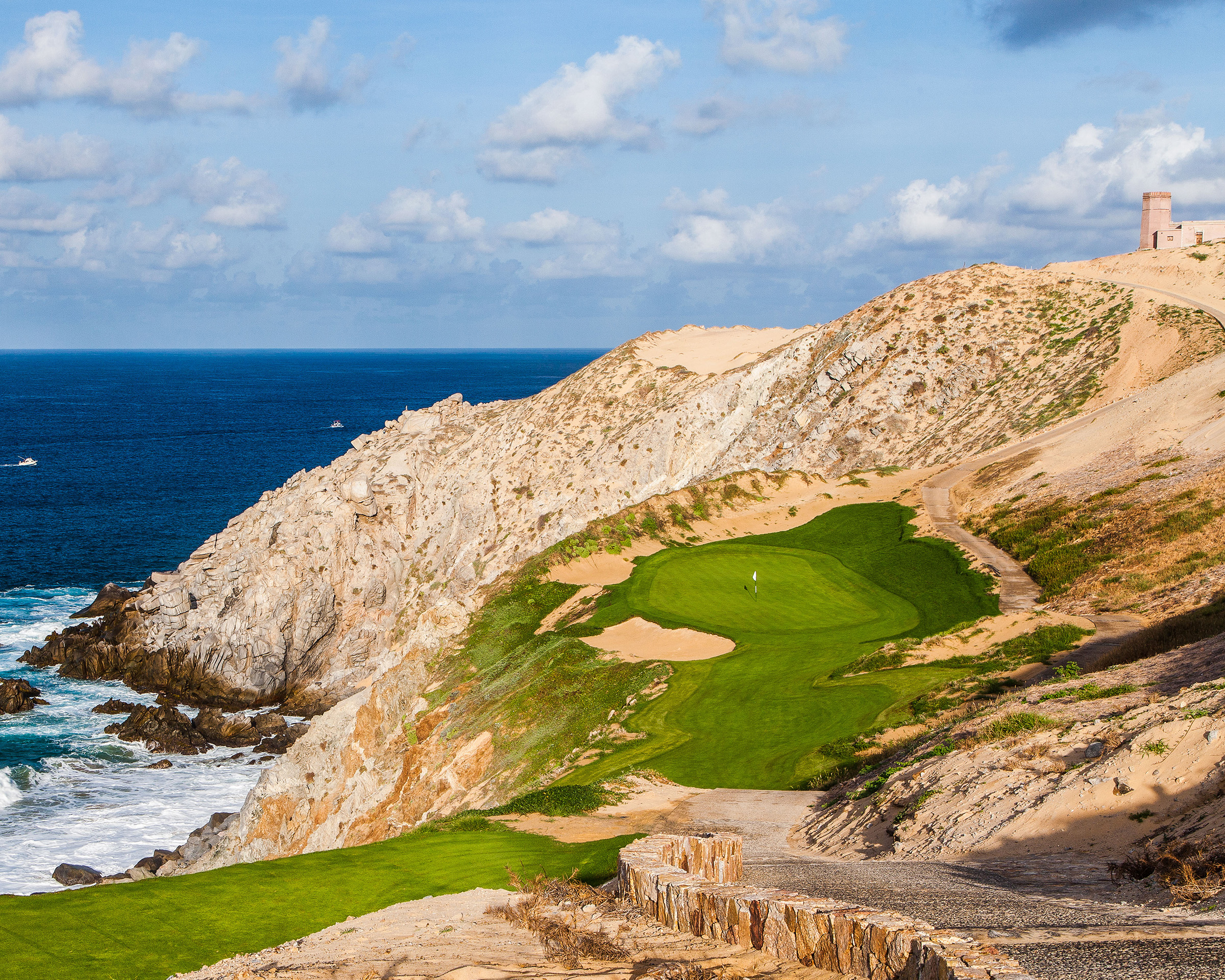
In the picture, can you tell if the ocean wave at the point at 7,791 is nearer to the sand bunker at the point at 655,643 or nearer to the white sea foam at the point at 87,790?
the white sea foam at the point at 87,790

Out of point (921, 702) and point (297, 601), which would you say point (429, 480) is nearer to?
point (297, 601)

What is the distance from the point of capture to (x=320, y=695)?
184 ft

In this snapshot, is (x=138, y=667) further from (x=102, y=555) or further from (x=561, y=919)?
(x=561, y=919)

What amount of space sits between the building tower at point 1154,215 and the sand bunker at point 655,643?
6046 cm

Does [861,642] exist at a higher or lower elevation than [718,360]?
lower

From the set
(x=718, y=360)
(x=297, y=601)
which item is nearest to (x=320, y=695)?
(x=297, y=601)

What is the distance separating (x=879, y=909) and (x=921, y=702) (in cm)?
1267

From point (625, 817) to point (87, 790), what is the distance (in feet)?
113

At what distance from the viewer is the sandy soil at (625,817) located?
1705cm

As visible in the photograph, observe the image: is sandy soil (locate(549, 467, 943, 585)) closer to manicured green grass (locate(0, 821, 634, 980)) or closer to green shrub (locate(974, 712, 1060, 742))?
green shrub (locate(974, 712, 1060, 742))

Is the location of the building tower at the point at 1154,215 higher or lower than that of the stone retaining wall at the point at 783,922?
higher

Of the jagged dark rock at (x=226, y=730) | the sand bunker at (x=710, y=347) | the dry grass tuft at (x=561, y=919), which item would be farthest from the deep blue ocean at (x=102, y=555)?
the sand bunker at (x=710, y=347)

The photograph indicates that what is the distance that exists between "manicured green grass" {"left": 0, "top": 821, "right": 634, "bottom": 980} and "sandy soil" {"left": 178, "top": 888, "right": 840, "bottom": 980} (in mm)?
617

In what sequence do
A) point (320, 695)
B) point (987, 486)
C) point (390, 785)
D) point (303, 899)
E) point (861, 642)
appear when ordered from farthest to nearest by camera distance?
1. point (320, 695)
2. point (987, 486)
3. point (390, 785)
4. point (861, 642)
5. point (303, 899)
